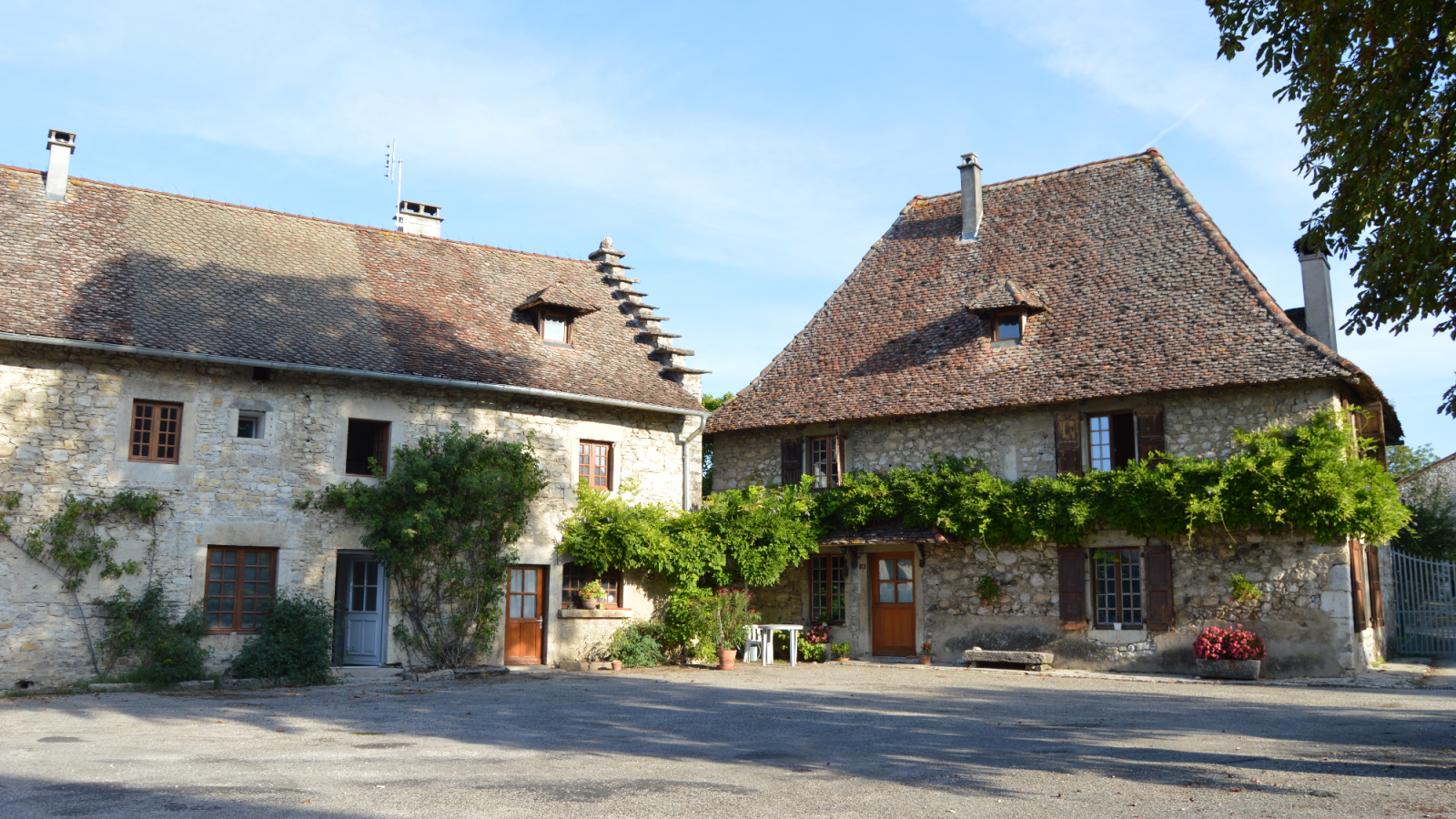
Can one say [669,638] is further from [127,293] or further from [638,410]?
[127,293]

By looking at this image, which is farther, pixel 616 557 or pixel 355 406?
pixel 616 557

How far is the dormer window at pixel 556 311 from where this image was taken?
64.5 feet

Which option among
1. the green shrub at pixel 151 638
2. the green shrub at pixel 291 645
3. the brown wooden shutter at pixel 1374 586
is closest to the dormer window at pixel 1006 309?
the brown wooden shutter at pixel 1374 586

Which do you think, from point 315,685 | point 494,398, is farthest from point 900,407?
point 315,685

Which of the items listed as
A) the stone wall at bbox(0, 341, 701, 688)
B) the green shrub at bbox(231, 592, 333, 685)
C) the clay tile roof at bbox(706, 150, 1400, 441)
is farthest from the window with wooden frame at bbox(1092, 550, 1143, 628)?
the green shrub at bbox(231, 592, 333, 685)

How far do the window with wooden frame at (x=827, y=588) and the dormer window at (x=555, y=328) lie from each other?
6.37 meters

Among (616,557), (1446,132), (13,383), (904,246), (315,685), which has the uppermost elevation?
(904,246)

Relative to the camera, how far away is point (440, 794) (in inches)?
279

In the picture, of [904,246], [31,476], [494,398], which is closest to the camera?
[31,476]

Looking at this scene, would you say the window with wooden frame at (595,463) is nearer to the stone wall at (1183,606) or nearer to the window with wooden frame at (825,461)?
the window with wooden frame at (825,461)

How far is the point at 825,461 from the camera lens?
21141mm

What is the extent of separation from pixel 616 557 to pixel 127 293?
27.3 ft

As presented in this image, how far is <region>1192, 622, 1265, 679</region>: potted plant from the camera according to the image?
16094mm

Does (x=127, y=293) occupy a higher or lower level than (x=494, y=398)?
higher
